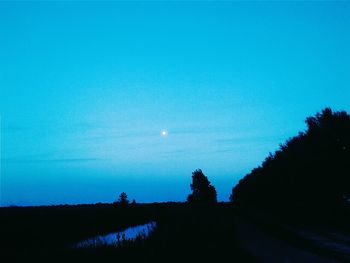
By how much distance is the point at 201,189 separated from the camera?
9931 cm

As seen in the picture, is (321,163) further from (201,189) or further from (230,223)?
(201,189)

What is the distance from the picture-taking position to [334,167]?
112 feet

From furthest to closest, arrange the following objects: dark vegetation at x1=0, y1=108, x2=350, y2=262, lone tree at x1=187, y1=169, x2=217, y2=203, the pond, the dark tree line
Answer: lone tree at x1=187, y1=169, x2=217, y2=203 < the dark tree line < the pond < dark vegetation at x1=0, y1=108, x2=350, y2=262

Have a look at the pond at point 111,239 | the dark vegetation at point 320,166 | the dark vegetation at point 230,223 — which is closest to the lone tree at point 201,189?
the dark vegetation at point 230,223

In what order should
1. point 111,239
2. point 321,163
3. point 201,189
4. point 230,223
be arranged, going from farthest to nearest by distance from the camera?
1. point 201,189
2. point 321,163
3. point 230,223
4. point 111,239

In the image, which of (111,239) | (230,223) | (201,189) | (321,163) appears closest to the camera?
(111,239)

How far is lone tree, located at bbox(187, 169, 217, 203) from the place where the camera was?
3885 inches

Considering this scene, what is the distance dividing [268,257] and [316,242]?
6137mm

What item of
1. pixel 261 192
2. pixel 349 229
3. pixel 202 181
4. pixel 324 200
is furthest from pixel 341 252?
pixel 202 181

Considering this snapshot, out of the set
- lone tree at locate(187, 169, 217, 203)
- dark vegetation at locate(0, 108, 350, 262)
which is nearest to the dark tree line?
dark vegetation at locate(0, 108, 350, 262)

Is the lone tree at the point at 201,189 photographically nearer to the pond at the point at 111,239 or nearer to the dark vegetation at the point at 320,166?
the dark vegetation at the point at 320,166

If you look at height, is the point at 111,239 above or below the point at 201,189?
below

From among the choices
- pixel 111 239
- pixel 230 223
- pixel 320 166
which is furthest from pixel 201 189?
pixel 111 239

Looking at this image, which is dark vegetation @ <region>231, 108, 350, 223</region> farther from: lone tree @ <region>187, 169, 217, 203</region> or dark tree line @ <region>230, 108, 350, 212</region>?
lone tree @ <region>187, 169, 217, 203</region>
